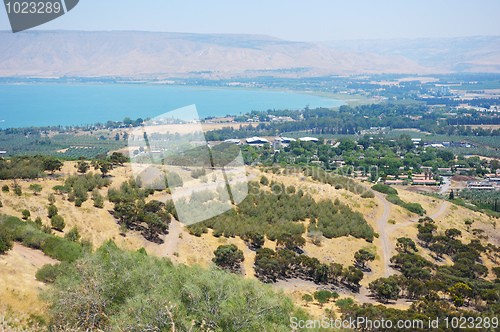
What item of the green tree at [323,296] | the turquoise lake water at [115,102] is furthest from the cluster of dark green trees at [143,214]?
the turquoise lake water at [115,102]

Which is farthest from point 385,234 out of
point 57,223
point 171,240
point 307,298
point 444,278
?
point 57,223

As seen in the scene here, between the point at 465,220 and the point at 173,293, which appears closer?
the point at 173,293

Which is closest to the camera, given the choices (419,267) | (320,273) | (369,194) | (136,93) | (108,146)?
(320,273)

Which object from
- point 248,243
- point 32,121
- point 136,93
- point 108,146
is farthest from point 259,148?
point 136,93

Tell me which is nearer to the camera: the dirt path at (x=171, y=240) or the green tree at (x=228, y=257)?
the green tree at (x=228, y=257)

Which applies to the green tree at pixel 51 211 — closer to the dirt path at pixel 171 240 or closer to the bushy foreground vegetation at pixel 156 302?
the dirt path at pixel 171 240

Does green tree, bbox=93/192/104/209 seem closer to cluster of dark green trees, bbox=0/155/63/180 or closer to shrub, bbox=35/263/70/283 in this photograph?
cluster of dark green trees, bbox=0/155/63/180

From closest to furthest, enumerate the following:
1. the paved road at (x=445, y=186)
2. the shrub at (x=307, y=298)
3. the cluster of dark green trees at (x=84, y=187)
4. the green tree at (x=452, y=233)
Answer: the shrub at (x=307, y=298) < the cluster of dark green trees at (x=84, y=187) < the green tree at (x=452, y=233) < the paved road at (x=445, y=186)

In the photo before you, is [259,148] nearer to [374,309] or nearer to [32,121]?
[374,309]
